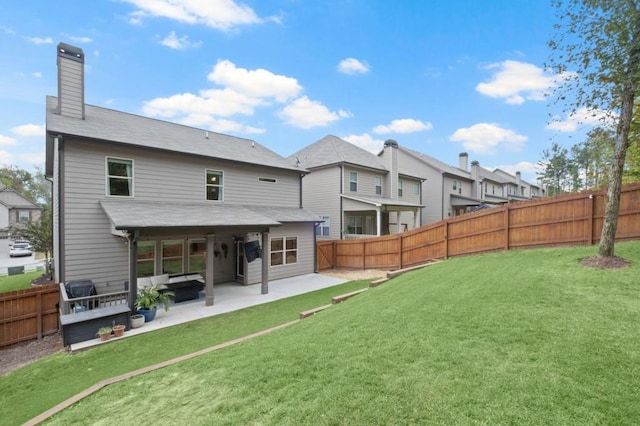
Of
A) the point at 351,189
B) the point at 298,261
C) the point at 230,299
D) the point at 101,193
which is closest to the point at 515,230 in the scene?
the point at 298,261

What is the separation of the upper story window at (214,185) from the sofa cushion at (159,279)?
3684mm

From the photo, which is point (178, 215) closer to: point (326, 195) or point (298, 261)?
point (298, 261)

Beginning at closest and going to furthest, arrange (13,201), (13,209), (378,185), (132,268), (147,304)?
(132,268) < (147,304) < (378,185) < (13,209) < (13,201)

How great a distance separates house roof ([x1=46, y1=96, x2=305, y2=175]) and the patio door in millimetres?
3930

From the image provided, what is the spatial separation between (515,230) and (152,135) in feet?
46.7

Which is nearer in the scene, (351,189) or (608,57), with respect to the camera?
(608,57)

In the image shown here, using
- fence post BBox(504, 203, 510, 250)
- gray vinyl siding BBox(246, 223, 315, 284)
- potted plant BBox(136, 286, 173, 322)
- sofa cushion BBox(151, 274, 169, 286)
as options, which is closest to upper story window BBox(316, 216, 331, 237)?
gray vinyl siding BBox(246, 223, 315, 284)

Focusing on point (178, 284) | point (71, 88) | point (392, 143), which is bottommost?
point (178, 284)

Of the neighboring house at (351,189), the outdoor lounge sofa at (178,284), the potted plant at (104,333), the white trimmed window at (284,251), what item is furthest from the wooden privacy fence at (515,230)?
the potted plant at (104,333)

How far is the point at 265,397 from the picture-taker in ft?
10.4

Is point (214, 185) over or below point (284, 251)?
over

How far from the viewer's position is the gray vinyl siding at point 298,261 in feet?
42.7

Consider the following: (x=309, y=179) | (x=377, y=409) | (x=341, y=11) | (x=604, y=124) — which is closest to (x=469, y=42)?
(x=341, y=11)

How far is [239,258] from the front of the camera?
1340 cm
